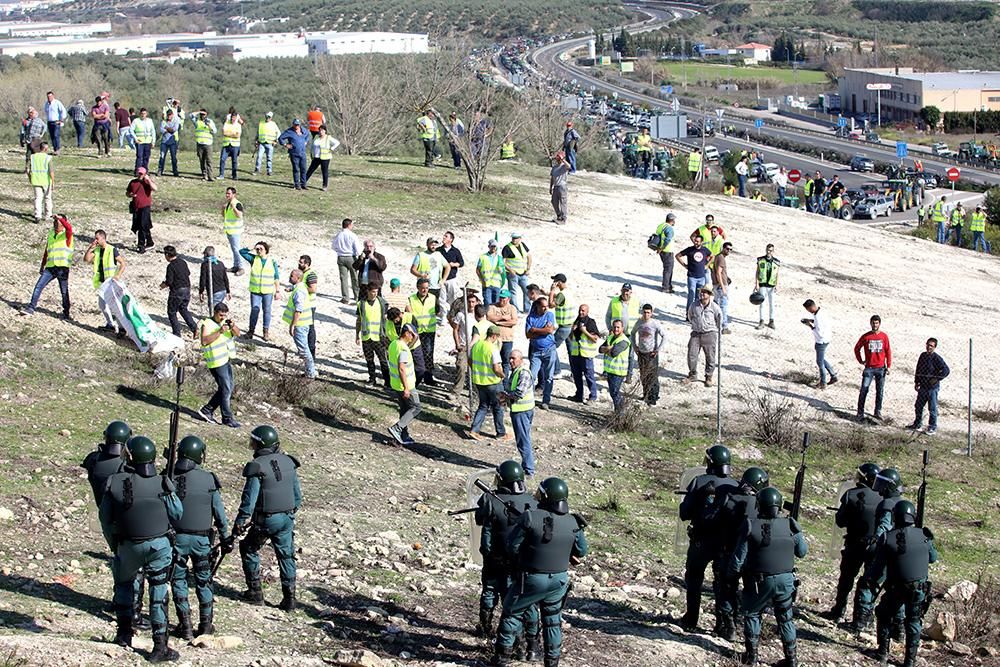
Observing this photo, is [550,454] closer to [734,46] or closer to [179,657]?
[179,657]

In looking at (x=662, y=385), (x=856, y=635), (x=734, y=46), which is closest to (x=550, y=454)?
(x=662, y=385)

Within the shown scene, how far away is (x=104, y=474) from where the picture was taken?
9.27 meters

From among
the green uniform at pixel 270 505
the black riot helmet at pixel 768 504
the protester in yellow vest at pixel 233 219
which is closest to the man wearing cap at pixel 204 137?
the protester in yellow vest at pixel 233 219

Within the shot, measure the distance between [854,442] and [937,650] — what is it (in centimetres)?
604

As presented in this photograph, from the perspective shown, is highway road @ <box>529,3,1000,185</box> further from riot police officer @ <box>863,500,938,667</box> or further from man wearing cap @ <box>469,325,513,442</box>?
riot police officer @ <box>863,500,938,667</box>

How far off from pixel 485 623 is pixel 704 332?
9.49m

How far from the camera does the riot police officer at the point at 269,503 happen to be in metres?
9.73

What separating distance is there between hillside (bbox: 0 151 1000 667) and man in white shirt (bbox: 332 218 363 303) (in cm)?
47

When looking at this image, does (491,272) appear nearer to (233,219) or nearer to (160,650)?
(233,219)

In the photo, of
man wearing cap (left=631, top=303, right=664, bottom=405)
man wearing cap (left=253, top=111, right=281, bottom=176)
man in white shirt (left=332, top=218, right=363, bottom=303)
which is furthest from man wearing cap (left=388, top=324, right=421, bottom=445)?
man wearing cap (left=253, top=111, right=281, bottom=176)

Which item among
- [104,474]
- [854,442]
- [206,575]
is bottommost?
Answer: [854,442]

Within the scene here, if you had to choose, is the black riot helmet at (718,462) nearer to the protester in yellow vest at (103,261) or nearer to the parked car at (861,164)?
the protester in yellow vest at (103,261)

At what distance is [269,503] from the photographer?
383 inches

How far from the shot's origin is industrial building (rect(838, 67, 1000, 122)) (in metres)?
92.2
